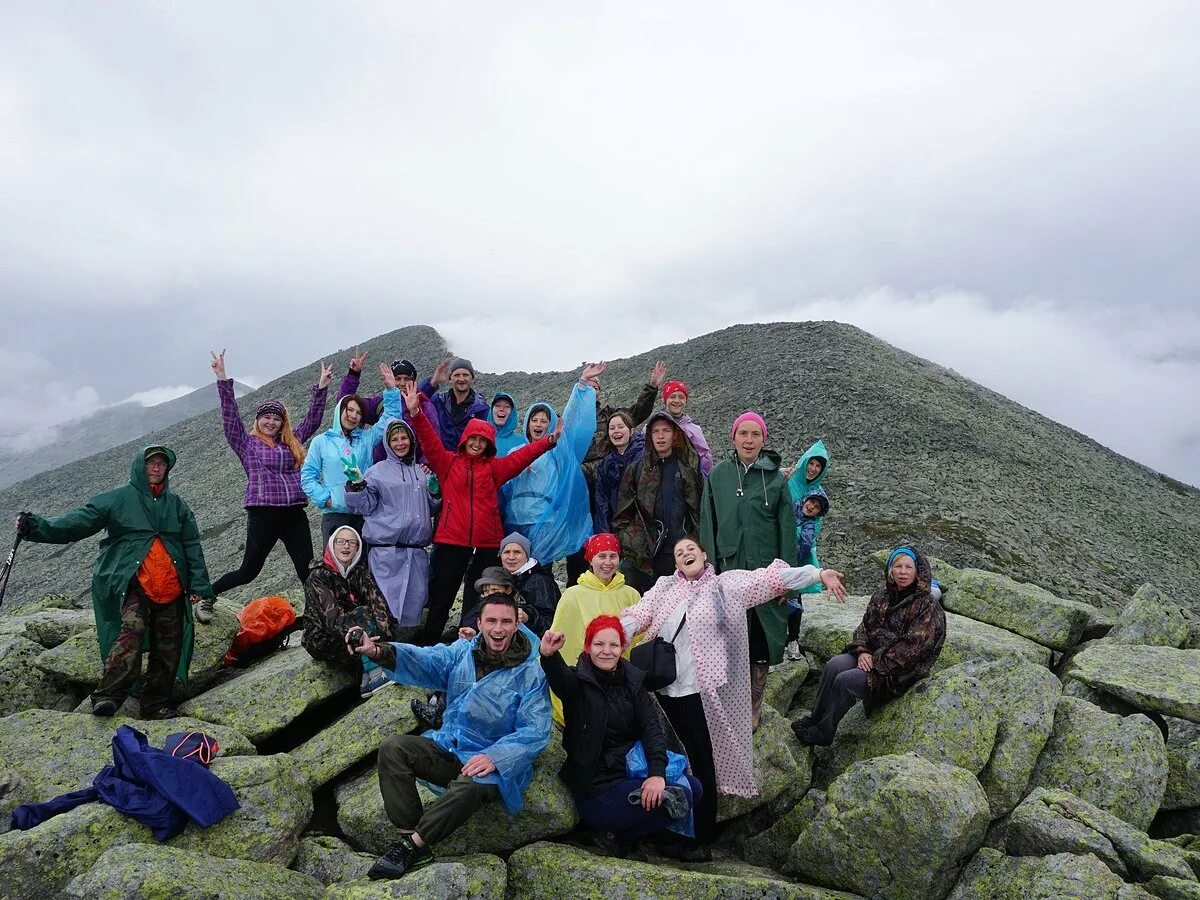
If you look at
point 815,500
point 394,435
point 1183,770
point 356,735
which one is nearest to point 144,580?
point 356,735

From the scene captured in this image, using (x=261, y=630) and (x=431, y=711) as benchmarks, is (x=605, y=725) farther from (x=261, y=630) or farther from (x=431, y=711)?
(x=261, y=630)

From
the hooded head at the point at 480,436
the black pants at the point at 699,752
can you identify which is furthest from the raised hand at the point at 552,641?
the hooded head at the point at 480,436

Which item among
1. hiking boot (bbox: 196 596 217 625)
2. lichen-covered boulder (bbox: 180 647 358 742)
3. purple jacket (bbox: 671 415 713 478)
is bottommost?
lichen-covered boulder (bbox: 180 647 358 742)

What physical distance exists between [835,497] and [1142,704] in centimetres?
1473

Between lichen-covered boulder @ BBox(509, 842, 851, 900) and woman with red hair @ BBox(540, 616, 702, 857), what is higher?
woman with red hair @ BBox(540, 616, 702, 857)

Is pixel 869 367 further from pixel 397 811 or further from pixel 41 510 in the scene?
pixel 41 510

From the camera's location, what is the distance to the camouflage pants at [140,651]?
805 cm

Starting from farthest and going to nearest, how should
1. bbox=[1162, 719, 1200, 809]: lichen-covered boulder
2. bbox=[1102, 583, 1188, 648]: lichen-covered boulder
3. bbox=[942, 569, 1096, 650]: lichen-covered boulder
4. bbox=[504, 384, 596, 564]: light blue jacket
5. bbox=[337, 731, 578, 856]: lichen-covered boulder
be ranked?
bbox=[942, 569, 1096, 650]: lichen-covered boulder, bbox=[1102, 583, 1188, 648]: lichen-covered boulder, bbox=[504, 384, 596, 564]: light blue jacket, bbox=[1162, 719, 1200, 809]: lichen-covered boulder, bbox=[337, 731, 578, 856]: lichen-covered boulder

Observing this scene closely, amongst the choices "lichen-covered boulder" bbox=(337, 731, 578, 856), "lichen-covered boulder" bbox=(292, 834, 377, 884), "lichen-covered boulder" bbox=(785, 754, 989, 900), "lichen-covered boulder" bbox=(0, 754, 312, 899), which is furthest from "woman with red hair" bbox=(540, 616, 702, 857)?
"lichen-covered boulder" bbox=(0, 754, 312, 899)

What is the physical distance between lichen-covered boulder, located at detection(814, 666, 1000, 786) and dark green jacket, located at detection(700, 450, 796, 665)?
51.4 inches

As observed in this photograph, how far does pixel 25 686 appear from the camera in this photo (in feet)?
29.8

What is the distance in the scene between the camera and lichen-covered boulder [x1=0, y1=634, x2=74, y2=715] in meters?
8.95

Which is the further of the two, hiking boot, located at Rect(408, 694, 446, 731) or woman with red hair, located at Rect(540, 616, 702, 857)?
hiking boot, located at Rect(408, 694, 446, 731)

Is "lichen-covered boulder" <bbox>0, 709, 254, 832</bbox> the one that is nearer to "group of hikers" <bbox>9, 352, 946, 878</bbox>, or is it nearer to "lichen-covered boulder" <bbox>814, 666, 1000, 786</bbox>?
"group of hikers" <bbox>9, 352, 946, 878</bbox>
